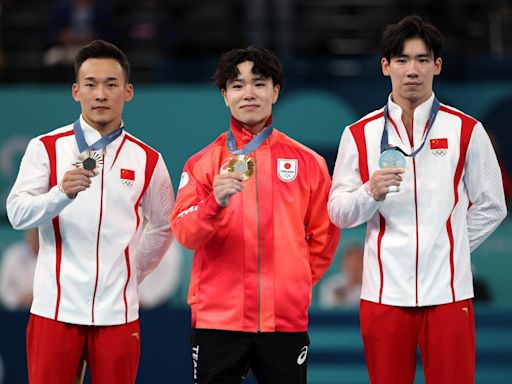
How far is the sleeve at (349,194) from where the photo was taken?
4.55m

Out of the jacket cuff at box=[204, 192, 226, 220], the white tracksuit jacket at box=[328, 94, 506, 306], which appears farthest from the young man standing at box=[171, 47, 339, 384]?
the white tracksuit jacket at box=[328, 94, 506, 306]

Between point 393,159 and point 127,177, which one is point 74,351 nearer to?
point 127,177

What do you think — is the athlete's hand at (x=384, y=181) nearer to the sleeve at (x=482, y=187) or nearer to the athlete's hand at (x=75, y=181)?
the sleeve at (x=482, y=187)

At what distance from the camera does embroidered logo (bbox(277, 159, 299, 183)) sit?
4.70 meters

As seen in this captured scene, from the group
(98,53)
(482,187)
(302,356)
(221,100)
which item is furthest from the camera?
(221,100)

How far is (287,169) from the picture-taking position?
4.71m

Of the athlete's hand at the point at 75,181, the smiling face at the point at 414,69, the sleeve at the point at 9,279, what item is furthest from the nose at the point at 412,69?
the sleeve at the point at 9,279

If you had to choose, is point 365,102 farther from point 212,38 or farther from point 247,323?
point 247,323

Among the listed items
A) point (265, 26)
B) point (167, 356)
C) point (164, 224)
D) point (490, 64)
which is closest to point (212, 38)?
point (265, 26)

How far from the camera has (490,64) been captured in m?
9.02

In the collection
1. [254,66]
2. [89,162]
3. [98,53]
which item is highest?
[98,53]

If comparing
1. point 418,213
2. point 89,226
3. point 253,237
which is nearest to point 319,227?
point 253,237

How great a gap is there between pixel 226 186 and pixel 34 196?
0.91 m

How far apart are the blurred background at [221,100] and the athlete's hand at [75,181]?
8.57 ft
